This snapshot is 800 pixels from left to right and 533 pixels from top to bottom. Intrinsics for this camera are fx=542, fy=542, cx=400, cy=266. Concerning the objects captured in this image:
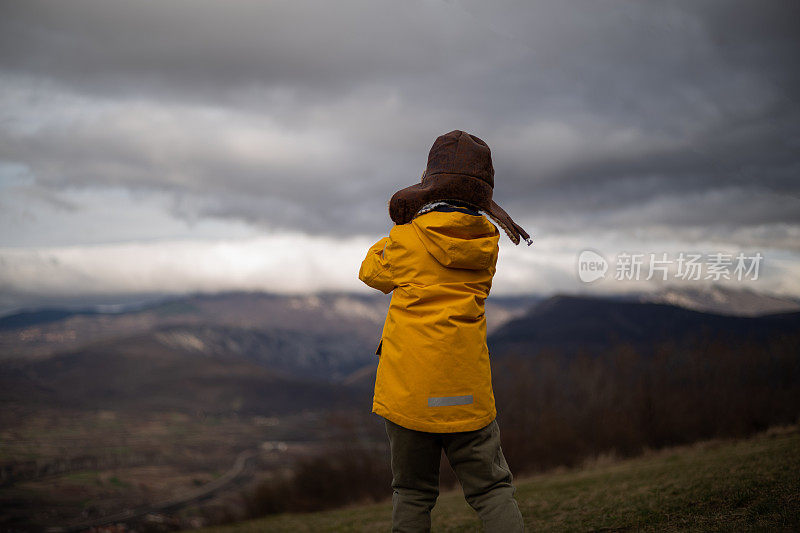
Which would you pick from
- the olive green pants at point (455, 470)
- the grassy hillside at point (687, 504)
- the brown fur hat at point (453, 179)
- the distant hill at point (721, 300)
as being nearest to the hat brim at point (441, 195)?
the brown fur hat at point (453, 179)

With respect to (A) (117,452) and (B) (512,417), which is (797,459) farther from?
(A) (117,452)

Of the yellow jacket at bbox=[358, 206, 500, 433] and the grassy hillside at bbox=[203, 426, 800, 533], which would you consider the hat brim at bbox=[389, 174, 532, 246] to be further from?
the grassy hillside at bbox=[203, 426, 800, 533]

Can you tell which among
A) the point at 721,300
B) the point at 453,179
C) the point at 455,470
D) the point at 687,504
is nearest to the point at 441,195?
the point at 453,179

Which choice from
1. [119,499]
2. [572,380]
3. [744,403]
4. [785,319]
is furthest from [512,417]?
[119,499]

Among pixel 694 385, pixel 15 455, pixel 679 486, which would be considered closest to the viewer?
pixel 679 486

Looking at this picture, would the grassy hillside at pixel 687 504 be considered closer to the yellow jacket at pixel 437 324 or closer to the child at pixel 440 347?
the child at pixel 440 347

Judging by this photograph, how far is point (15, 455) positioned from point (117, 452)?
2397 centimetres

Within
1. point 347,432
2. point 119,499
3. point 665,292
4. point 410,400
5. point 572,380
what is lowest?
point 119,499

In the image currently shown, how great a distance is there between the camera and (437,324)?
3.73 meters

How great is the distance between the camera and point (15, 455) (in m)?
141

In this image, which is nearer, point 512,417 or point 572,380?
point 512,417

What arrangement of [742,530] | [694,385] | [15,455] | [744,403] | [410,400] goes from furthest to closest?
[15,455]
[694,385]
[744,403]
[742,530]
[410,400]

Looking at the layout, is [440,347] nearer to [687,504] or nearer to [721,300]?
[687,504]

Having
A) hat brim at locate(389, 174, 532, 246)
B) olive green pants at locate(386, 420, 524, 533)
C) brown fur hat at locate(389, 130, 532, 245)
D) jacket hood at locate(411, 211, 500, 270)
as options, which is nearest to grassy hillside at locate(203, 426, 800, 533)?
olive green pants at locate(386, 420, 524, 533)
